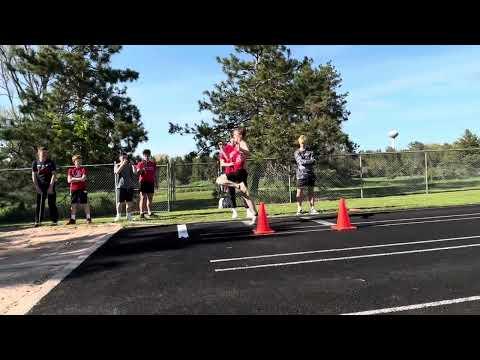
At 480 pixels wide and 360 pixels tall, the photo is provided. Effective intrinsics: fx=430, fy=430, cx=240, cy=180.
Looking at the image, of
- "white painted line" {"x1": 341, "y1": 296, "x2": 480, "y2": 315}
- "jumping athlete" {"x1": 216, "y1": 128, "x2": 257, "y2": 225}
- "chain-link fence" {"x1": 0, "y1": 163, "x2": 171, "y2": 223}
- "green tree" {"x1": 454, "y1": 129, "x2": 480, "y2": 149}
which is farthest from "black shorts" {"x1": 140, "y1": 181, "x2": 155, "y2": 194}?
"green tree" {"x1": 454, "y1": 129, "x2": 480, "y2": 149}

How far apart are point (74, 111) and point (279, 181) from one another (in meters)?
11.3

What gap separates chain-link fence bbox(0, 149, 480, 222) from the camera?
17.7 meters

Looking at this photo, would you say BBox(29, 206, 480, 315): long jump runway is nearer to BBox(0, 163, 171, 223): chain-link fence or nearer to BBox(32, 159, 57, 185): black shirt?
BBox(32, 159, 57, 185): black shirt

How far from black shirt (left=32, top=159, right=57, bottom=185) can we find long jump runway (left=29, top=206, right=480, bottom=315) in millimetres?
4042

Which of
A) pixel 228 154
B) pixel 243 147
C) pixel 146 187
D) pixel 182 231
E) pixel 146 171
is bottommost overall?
pixel 182 231

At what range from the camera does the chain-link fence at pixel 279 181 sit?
17688mm

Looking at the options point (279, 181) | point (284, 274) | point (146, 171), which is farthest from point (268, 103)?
point (284, 274)

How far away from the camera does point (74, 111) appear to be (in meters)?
21.8

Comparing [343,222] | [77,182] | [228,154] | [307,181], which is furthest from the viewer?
[77,182]

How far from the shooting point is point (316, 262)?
5.91 meters

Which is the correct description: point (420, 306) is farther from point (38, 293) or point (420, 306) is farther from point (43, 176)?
point (43, 176)
